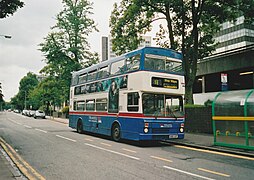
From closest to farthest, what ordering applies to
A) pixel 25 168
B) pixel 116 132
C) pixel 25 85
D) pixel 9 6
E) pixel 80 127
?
pixel 25 168, pixel 9 6, pixel 116 132, pixel 80 127, pixel 25 85

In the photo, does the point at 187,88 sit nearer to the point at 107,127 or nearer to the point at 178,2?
the point at 178,2

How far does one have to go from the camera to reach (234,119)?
11367 mm

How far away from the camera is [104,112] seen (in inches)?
615

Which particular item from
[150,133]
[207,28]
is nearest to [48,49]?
[207,28]

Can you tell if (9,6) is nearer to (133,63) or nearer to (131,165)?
(133,63)

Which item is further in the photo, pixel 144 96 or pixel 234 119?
pixel 144 96

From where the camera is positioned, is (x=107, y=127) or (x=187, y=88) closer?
(x=107, y=127)

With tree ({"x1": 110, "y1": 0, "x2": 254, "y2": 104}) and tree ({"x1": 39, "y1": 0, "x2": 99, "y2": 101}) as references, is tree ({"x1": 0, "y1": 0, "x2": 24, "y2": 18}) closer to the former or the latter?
tree ({"x1": 110, "y1": 0, "x2": 254, "y2": 104})

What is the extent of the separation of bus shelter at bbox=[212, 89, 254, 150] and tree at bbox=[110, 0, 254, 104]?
888cm

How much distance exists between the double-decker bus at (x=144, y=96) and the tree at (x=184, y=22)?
7623 millimetres

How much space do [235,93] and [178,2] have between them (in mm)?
10256

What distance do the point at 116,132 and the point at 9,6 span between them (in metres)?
8.32

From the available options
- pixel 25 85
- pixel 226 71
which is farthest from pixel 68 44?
pixel 25 85

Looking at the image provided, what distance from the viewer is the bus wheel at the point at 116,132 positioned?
14232mm
